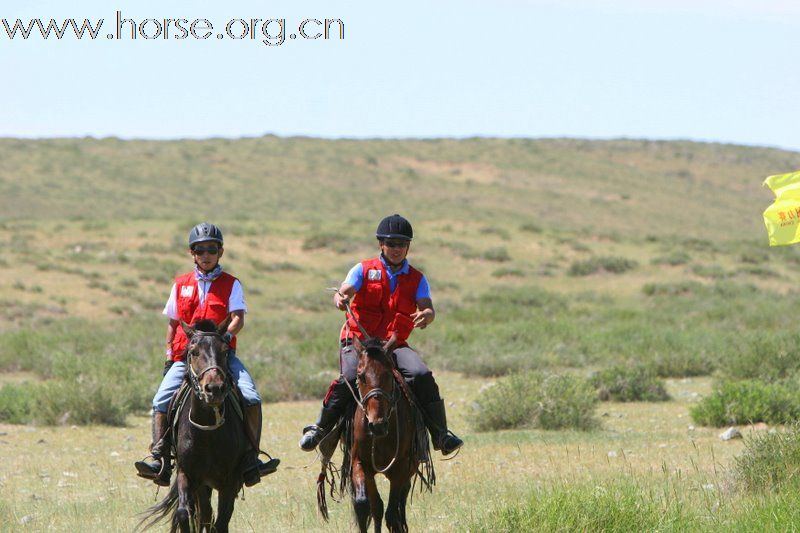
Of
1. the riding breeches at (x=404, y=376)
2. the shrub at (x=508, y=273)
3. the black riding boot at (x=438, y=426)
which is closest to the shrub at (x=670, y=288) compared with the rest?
the shrub at (x=508, y=273)

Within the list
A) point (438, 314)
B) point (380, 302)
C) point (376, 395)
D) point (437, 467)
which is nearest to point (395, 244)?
point (380, 302)

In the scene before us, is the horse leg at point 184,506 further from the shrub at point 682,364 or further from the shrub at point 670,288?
the shrub at point 670,288

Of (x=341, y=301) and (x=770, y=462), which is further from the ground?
(x=341, y=301)

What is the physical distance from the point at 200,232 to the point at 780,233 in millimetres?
4618

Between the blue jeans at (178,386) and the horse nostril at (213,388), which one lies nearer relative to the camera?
the horse nostril at (213,388)

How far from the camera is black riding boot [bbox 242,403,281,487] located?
8.25 meters

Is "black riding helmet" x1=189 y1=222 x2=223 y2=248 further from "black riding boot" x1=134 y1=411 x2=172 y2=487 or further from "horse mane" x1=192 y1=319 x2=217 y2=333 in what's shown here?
"black riding boot" x1=134 y1=411 x2=172 y2=487

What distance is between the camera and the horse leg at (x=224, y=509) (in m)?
8.12

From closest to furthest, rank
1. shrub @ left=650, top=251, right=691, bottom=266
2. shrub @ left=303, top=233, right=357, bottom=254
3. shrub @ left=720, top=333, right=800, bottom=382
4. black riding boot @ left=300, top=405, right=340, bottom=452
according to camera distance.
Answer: black riding boot @ left=300, top=405, right=340, bottom=452, shrub @ left=720, top=333, right=800, bottom=382, shrub @ left=650, top=251, right=691, bottom=266, shrub @ left=303, top=233, right=357, bottom=254

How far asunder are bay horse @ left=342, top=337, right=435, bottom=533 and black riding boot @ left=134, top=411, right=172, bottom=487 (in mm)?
1288

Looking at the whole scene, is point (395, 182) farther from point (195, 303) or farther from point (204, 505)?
point (204, 505)

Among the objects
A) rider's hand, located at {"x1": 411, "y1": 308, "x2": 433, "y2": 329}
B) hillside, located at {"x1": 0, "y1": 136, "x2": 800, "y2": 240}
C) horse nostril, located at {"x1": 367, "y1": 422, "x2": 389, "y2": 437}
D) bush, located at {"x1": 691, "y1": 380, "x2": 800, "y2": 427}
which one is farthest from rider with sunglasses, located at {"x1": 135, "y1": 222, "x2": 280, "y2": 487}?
hillside, located at {"x1": 0, "y1": 136, "x2": 800, "y2": 240}

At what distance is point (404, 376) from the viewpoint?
8641 millimetres

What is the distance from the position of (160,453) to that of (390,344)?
1.77 m
